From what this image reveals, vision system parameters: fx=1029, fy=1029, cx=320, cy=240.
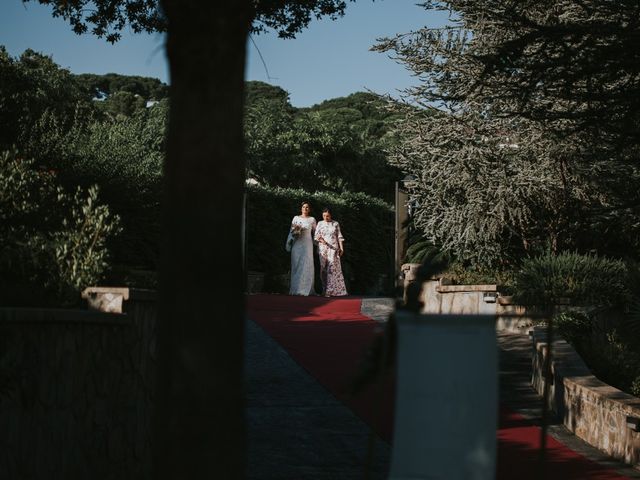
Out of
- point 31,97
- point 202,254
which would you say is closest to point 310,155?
point 31,97

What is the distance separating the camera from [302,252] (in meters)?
23.1

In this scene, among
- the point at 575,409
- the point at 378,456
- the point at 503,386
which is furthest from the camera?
the point at 503,386

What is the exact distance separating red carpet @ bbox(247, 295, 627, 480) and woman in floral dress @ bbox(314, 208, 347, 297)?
9.02ft

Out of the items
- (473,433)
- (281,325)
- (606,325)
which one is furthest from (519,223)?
(473,433)

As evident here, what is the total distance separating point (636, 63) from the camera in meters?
9.59

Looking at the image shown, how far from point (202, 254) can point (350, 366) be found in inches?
397

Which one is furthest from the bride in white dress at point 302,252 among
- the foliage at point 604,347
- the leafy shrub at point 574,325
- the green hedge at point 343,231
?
the leafy shrub at point 574,325

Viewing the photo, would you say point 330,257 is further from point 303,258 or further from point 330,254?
point 303,258

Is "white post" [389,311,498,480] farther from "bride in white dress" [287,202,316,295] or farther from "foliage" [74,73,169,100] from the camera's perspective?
"foliage" [74,73,169,100]

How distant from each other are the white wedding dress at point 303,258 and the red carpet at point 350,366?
185 centimetres

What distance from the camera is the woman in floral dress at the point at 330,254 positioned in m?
24.0

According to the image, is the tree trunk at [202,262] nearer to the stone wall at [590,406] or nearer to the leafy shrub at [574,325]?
the stone wall at [590,406]

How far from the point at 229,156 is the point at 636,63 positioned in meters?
7.06

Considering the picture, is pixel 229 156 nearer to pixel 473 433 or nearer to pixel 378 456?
pixel 473 433
